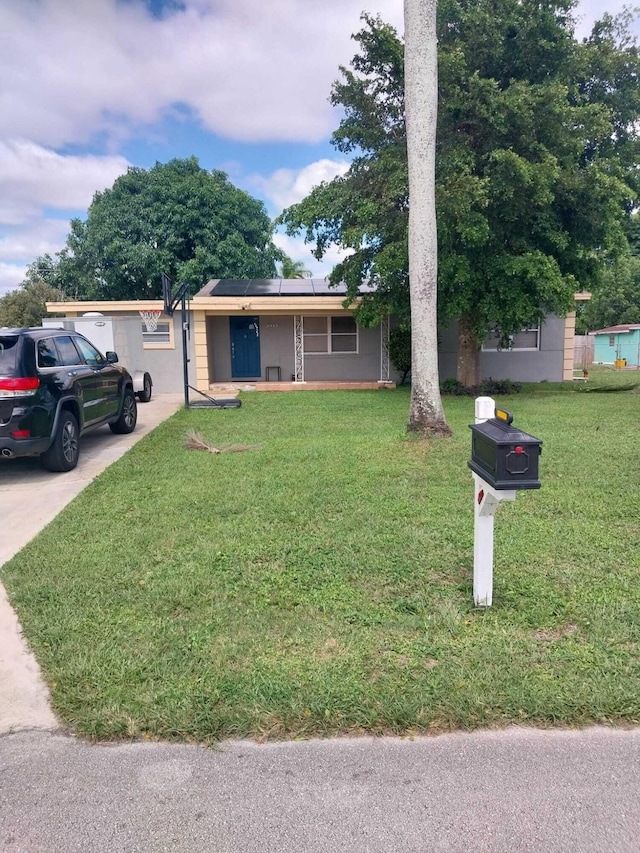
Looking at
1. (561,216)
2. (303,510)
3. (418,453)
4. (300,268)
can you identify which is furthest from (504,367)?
(300,268)

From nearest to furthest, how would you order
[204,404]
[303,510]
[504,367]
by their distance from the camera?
1. [303,510]
2. [204,404]
3. [504,367]

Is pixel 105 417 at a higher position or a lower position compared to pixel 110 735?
higher

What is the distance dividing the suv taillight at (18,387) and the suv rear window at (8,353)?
0.33 feet

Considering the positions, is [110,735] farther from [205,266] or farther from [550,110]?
[205,266]

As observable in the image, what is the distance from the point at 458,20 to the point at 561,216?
15.5ft

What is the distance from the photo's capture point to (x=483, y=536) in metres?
3.54

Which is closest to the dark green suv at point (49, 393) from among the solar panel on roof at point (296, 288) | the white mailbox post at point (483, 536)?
Answer: the white mailbox post at point (483, 536)

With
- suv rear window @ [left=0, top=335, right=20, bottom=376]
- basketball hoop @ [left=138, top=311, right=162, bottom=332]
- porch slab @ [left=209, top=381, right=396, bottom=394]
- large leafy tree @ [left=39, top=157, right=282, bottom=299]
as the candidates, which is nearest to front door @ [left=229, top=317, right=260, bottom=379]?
porch slab @ [left=209, top=381, right=396, bottom=394]

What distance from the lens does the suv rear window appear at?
21.4ft

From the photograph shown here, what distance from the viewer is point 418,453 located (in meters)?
7.85

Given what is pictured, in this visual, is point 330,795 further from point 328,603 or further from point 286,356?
point 286,356

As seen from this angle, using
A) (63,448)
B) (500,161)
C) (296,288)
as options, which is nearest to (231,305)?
(296,288)

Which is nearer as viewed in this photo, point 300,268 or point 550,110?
point 550,110

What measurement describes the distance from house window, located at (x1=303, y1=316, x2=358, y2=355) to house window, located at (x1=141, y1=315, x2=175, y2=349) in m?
4.22
